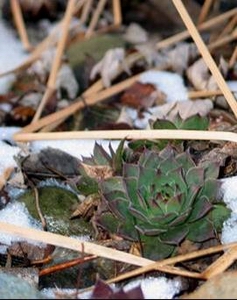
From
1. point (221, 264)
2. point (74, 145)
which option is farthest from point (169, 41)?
point (221, 264)

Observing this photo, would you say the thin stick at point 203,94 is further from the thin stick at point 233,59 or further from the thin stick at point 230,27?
the thin stick at point 230,27

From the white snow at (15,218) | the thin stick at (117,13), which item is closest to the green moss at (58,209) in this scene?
the white snow at (15,218)

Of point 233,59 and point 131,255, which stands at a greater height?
point 131,255

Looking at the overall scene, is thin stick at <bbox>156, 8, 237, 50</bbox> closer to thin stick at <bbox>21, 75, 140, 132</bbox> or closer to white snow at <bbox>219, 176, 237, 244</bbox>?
thin stick at <bbox>21, 75, 140, 132</bbox>

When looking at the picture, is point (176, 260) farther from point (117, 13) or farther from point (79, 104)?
point (117, 13)

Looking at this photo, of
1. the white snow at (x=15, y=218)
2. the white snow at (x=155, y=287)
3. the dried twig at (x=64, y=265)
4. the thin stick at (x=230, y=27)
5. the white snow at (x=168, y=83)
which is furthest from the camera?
the thin stick at (x=230, y=27)

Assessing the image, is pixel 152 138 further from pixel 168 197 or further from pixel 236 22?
pixel 236 22
